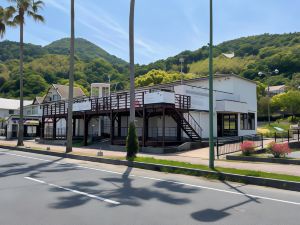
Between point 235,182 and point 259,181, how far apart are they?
0.93m


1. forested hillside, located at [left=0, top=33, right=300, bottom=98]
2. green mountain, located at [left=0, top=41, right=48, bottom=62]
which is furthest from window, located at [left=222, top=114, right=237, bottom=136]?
green mountain, located at [left=0, top=41, right=48, bottom=62]

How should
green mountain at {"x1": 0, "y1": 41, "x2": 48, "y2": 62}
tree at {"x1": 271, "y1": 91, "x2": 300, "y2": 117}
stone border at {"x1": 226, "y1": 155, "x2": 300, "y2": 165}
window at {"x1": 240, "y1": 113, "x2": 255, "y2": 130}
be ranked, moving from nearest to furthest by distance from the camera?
stone border at {"x1": 226, "y1": 155, "x2": 300, "y2": 165}
window at {"x1": 240, "y1": 113, "x2": 255, "y2": 130}
tree at {"x1": 271, "y1": 91, "x2": 300, "y2": 117}
green mountain at {"x1": 0, "y1": 41, "x2": 48, "y2": 62}

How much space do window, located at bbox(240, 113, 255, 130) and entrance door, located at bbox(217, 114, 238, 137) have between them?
1.14 metres

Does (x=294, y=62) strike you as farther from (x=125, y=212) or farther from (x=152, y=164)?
(x=125, y=212)

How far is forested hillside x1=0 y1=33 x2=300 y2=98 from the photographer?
106062 millimetres

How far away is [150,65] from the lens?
120750mm

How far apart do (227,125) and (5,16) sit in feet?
80.1

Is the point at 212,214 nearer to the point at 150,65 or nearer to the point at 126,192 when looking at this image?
the point at 126,192

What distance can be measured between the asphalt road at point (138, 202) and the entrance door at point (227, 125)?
2106 centimetres

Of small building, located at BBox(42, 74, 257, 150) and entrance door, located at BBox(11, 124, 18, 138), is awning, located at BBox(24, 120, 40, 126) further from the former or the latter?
small building, located at BBox(42, 74, 257, 150)

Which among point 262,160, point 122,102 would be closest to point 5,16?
point 122,102

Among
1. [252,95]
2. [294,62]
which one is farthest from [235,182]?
[294,62]

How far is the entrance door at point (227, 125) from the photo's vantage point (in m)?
33.0

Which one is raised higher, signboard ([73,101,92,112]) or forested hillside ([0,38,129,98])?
forested hillside ([0,38,129,98])
